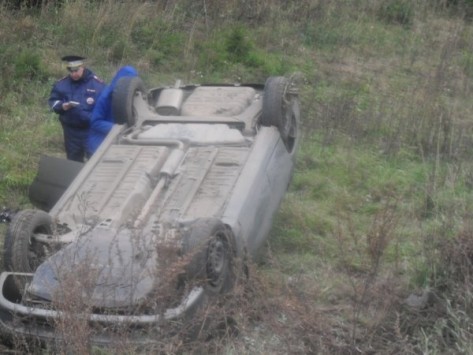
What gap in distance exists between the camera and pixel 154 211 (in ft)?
24.0

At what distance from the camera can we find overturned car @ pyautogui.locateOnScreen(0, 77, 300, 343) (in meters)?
5.90

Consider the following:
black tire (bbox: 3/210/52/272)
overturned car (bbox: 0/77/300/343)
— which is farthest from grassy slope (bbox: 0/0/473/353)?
black tire (bbox: 3/210/52/272)

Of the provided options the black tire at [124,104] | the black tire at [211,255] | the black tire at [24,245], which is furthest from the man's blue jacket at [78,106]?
the black tire at [211,255]

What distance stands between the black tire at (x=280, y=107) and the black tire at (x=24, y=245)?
2.24m

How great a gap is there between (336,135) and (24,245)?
5.90 m

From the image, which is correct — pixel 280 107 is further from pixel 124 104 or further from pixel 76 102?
pixel 76 102

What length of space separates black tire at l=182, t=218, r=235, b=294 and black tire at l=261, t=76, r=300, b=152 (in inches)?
67.8

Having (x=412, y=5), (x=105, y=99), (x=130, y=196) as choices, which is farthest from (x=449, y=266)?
(x=412, y=5)

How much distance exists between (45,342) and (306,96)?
8251mm

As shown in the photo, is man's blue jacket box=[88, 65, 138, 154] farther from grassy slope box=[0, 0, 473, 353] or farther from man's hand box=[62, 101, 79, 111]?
grassy slope box=[0, 0, 473, 353]

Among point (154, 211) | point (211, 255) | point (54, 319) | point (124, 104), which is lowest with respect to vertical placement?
point (154, 211)

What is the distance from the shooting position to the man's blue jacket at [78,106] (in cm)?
1002

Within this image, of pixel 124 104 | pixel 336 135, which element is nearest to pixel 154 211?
pixel 124 104

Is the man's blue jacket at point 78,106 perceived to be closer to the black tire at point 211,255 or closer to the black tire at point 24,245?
the black tire at point 24,245
